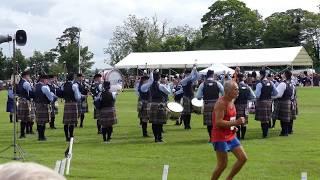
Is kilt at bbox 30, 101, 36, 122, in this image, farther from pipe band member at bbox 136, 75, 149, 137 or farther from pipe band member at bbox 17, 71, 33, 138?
pipe band member at bbox 136, 75, 149, 137

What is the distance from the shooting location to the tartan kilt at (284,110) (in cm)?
1627

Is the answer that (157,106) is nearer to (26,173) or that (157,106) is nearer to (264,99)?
(264,99)

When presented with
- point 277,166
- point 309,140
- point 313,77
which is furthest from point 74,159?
point 313,77

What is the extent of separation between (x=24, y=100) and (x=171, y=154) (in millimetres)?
6210

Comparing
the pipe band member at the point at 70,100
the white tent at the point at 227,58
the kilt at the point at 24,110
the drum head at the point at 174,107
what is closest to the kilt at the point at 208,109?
the drum head at the point at 174,107

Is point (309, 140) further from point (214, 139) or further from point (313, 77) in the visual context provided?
point (313, 77)

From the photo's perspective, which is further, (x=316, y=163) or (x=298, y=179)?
(x=316, y=163)

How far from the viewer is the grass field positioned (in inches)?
396

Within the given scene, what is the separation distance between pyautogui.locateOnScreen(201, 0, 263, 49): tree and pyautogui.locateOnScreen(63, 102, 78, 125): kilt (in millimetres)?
70646

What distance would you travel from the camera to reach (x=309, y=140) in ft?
49.9

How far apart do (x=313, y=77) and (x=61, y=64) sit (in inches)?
1481

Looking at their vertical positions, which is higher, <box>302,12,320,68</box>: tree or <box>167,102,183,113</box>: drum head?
<box>302,12,320,68</box>: tree

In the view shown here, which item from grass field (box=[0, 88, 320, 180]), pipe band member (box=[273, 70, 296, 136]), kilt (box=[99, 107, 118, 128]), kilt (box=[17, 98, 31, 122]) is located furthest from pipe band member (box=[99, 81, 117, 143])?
pipe band member (box=[273, 70, 296, 136])

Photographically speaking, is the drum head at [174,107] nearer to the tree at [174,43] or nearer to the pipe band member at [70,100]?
the pipe band member at [70,100]
